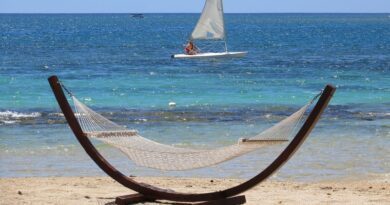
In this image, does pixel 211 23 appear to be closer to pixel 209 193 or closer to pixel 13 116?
pixel 13 116

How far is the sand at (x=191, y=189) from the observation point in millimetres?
9262

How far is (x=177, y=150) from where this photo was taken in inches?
344

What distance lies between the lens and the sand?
30.4 feet

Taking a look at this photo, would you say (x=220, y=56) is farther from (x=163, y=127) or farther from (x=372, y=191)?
(x=372, y=191)

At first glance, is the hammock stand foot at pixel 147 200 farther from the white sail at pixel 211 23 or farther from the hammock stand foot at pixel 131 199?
the white sail at pixel 211 23

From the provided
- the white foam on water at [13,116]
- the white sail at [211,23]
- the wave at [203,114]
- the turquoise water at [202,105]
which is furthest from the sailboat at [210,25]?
the white foam on water at [13,116]

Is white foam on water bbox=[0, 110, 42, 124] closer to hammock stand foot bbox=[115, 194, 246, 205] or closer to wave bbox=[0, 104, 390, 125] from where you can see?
wave bbox=[0, 104, 390, 125]

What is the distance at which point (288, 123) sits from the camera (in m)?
8.27

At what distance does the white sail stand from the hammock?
3039cm

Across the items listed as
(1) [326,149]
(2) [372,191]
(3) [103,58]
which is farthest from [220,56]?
(2) [372,191]

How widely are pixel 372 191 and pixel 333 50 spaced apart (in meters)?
48.0

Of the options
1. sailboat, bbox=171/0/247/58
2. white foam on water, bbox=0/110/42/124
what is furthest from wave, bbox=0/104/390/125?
sailboat, bbox=171/0/247/58

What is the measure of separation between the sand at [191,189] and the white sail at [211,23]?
28.4 metres

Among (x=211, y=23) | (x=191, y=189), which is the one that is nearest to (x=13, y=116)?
(x=191, y=189)
